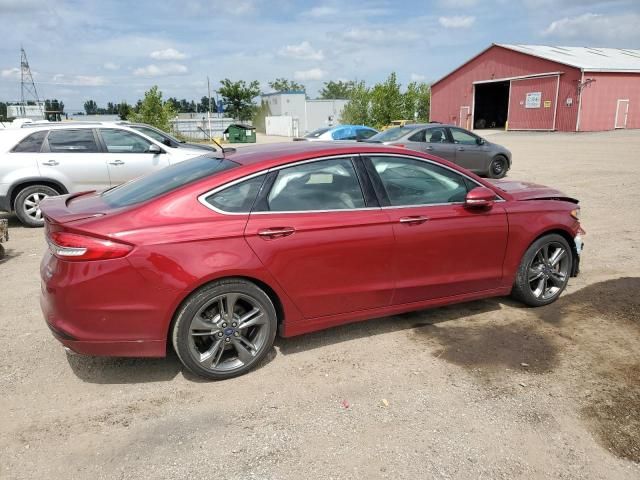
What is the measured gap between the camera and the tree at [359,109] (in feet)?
142

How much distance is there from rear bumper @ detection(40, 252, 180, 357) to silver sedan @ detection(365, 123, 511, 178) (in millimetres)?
10265

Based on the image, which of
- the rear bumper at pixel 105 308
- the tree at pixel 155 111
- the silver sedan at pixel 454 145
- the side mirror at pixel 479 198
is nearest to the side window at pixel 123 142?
the silver sedan at pixel 454 145

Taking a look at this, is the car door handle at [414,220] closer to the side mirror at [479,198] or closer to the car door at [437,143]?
the side mirror at [479,198]

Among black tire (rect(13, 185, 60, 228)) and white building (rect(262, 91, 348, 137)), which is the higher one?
white building (rect(262, 91, 348, 137))

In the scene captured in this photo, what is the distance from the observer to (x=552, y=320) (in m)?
4.58

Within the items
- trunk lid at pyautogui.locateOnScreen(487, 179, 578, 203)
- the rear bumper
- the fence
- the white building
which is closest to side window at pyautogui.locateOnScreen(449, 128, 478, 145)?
trunk lid at pyautogui.locateOnScreen(487, 179, 578, 203)

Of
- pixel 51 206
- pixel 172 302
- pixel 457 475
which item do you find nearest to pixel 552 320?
A: pixel 457 475

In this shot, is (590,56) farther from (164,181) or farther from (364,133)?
(164,181)

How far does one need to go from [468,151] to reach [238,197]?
36.3 ft

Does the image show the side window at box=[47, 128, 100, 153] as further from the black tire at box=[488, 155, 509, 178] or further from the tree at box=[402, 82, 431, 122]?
the tree at box=[402, 82, 431, 122]

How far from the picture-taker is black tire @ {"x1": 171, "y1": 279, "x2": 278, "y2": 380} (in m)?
3.38

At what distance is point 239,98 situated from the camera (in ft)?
210

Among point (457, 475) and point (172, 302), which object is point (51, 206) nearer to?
point (172, 302)

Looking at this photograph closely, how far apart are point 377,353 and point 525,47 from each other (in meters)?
43.7
